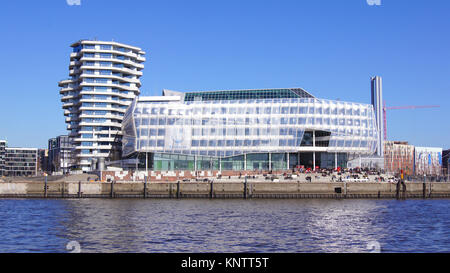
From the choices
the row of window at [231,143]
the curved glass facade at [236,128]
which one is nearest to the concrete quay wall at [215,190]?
the row of window at [231,143]

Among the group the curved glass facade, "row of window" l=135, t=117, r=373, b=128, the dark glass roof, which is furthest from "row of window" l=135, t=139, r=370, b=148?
the dark glass roof

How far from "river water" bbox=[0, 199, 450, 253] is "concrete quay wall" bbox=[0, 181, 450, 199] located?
903 inches

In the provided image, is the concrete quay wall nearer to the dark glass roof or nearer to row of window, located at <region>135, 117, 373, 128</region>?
row of window, located at <region>135, 117, 373, 128</region>

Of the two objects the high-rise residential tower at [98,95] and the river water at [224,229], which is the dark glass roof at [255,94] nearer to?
the high-rise residential tower at [98,95]

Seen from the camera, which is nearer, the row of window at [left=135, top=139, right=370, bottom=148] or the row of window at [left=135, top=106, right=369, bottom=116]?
the row of window at [left=135, top=139, right=370, bottom=148]

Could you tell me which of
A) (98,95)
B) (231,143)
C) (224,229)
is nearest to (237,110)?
(231,143)

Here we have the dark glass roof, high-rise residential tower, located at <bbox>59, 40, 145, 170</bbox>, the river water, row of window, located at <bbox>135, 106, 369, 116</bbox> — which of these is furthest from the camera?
high-rise residential tower, located at <bbox>59, 40, 145, 170</bbox>

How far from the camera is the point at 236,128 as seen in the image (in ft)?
408

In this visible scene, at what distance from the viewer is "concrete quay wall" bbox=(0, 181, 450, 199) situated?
9119 centimetres

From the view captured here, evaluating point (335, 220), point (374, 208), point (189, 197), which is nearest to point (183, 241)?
point (335, 220)

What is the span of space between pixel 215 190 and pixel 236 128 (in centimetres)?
3537

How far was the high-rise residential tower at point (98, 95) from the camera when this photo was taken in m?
156

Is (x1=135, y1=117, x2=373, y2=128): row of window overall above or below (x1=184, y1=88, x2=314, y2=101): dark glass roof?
below

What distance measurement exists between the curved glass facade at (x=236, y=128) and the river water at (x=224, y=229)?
5616cm
